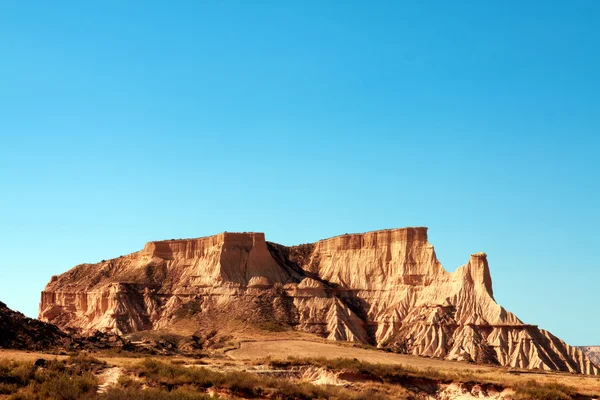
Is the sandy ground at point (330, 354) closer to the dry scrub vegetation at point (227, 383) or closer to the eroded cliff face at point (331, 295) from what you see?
the eroded cliff face at point (331, 295)

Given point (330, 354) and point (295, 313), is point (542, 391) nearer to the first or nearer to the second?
point (330, 354)

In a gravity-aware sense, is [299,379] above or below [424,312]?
below

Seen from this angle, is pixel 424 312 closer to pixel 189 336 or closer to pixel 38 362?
pixel 189 336

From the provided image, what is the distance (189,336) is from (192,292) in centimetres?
1257

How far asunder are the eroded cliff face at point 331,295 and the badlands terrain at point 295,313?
158mm

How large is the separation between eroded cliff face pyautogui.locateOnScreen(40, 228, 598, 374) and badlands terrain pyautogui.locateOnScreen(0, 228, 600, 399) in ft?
0.52

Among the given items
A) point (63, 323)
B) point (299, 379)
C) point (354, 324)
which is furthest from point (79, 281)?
point (299, 379)

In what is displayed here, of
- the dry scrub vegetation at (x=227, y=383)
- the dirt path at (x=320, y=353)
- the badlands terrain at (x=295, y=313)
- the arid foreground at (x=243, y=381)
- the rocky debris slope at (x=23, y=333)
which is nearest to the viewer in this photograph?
the dry scrub vegetation at (x=227, y=383)

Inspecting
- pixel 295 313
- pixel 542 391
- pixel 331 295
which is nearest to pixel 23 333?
pixel 542 391

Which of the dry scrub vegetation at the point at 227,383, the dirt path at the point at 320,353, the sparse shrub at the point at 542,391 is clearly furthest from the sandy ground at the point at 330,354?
the sparse shrub at the point at 542,391

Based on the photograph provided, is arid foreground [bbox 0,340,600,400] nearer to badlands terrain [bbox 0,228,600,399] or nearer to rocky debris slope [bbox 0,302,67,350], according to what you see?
badlands terrain [bbox 0,228,600,399]

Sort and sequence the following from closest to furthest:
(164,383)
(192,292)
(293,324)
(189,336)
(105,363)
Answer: (164,383), (105,363), (189,336), (293,324), (192,292)

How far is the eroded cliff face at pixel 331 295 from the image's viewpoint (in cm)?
8556

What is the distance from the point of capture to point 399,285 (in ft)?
320
